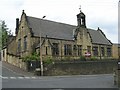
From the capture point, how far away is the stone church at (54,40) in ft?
189

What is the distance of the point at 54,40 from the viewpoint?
6009 cm

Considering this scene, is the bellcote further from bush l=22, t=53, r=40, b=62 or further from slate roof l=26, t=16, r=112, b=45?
bush l=22, t=53, r=40, b=62

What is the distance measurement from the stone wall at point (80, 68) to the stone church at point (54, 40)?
662cm

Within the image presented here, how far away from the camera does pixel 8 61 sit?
6338 cm

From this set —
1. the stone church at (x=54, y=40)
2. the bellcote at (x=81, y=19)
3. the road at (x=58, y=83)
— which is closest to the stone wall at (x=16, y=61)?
the stone church at (x=54, y=40)

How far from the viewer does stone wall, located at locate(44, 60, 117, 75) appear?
4800cm

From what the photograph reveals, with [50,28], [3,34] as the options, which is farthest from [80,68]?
[3,34]

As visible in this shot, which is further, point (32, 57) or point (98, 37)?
point (98, 37)

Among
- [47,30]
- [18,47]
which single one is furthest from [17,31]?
[47,30]

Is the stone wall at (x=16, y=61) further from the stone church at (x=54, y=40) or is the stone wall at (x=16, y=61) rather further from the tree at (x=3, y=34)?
the tree at (x=3, y=34)

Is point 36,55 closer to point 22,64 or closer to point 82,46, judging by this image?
point 22,64

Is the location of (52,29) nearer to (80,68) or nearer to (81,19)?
(81,19)

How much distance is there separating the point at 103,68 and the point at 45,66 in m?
14.5

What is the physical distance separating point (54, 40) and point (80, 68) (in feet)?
37.1
